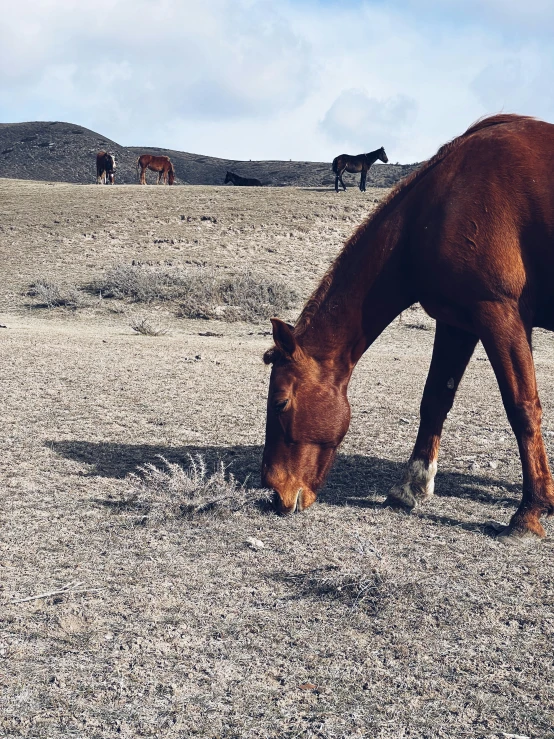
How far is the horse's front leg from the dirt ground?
14 cm

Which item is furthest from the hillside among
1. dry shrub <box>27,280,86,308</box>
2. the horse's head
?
the horse's head

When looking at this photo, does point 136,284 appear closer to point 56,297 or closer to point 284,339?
point 56,297

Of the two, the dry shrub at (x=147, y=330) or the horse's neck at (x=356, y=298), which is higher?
the horse's neck at (x=356, y=298)

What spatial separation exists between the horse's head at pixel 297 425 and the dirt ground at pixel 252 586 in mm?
204

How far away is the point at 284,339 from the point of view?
4.47m

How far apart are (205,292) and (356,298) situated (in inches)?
493

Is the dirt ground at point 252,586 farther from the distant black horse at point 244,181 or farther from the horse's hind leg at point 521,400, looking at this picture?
the distant black horse at point 244,181

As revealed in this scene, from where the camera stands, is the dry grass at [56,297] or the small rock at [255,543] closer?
the small rock at [255,543]

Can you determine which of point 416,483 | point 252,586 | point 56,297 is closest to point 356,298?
point 416,483

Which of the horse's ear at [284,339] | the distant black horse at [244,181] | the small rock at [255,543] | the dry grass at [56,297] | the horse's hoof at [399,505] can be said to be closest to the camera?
the small rock at [255,543]

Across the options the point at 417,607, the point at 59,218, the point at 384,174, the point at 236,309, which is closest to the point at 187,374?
the point at 417,607

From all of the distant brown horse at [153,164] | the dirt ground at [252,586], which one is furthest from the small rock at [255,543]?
the distant brown horse at [153,164]

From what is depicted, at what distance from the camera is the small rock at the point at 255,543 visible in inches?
157

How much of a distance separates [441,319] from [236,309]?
11.9 metres
